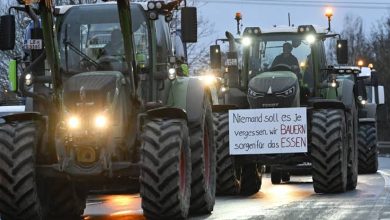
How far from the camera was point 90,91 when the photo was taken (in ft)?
35.2

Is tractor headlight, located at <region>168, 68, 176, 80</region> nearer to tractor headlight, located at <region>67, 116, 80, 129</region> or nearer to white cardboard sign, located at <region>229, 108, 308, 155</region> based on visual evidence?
tractor headlight, located at <region>67, 116, 80, 129</region>

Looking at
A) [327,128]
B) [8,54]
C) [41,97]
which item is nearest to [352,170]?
[327,128]

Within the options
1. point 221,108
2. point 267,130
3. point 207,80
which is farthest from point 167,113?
point 267,130

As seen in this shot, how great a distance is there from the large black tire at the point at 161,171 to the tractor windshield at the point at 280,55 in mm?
7400

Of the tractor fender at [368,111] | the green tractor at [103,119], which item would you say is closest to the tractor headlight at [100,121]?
the green tractor at [103,119]

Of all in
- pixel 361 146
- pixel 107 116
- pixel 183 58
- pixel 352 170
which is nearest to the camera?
pixel 107 116

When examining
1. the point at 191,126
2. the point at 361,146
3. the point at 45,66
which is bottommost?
the point at 361,146

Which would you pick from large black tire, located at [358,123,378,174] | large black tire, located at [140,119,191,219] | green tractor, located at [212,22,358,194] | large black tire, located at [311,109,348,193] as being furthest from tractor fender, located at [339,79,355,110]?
large black tire, located at [140,119,191,219]

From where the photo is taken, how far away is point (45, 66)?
39.3 feet

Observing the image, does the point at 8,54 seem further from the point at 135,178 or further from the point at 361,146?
the point at 135,178

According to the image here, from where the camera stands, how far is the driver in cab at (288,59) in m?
17.9

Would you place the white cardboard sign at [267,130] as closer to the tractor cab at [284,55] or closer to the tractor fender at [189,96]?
the tractor cab at [284,55]

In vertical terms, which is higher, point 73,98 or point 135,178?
point 73,98

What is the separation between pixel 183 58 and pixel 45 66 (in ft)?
7.78
